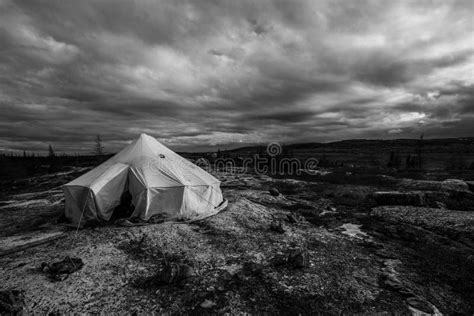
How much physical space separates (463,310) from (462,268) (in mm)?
2764

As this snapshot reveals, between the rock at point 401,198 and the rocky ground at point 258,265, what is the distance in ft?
7.61

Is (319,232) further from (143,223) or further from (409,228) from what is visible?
(143,223)

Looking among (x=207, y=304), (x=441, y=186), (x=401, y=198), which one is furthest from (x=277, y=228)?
(x=441, y=186)

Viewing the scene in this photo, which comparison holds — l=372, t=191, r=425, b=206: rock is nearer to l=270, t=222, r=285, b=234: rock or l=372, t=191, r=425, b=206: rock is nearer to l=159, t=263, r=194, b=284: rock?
l=270, t=222, r=285, b=234: rock

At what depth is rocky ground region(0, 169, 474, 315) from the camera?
222 inches

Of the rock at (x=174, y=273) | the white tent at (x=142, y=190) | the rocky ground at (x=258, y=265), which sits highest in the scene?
the white tent at (x=142, y=190)

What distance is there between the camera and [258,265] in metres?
7.51

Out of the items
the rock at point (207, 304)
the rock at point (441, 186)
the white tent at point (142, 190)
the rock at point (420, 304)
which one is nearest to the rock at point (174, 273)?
the rock at point (207, 304)

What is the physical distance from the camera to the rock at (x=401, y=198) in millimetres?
15523

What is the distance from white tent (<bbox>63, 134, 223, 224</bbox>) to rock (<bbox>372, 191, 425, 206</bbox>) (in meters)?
12.7

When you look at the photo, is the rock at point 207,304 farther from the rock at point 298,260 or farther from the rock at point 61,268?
the rock at point 61,268

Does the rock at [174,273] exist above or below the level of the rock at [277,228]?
above

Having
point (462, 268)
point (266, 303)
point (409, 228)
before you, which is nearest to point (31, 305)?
point (266, 303)

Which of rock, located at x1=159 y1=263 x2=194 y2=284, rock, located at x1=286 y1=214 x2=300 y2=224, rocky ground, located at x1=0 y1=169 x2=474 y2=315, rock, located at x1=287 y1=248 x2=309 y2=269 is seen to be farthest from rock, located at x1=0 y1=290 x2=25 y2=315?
rock, located at x1=286 y1=214 x2=300 y2=224
